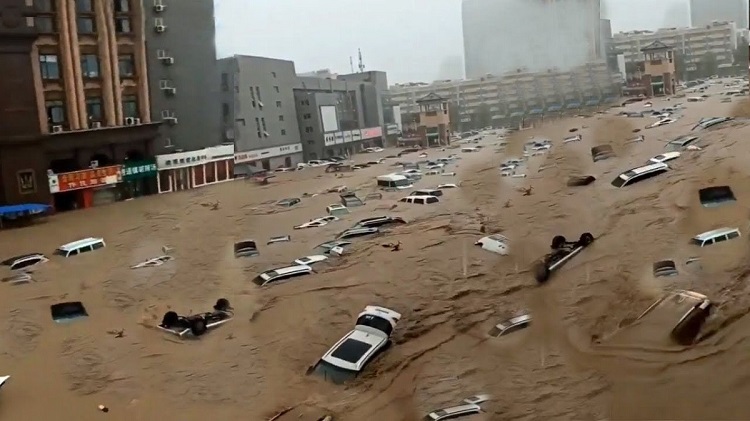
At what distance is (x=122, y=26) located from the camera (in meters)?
6.46

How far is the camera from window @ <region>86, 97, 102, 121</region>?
6.36m

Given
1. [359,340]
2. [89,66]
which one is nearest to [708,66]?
[359,340]

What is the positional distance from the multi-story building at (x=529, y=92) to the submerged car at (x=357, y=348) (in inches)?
53.3

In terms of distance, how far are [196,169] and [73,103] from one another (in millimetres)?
1199

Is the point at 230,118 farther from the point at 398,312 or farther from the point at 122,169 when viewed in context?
the point at 398,312

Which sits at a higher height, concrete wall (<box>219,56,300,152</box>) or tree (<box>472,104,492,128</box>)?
concrete wall (<box>219,56,300,152</box>)

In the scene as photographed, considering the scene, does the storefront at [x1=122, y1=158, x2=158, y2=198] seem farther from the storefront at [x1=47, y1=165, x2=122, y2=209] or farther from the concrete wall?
the concrete wall

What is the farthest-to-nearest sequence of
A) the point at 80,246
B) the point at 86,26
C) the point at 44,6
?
1. the point at 86,26
2. the point at 44,6
3. the point at 80,246

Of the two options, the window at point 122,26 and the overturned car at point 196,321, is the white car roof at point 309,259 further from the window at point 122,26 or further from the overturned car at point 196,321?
the window at point 122,26

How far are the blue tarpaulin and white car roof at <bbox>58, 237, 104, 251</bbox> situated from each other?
1.01 metres

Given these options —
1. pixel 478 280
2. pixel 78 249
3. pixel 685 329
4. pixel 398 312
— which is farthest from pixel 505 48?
pixel 78 249

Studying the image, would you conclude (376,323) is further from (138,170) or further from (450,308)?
(138,170)

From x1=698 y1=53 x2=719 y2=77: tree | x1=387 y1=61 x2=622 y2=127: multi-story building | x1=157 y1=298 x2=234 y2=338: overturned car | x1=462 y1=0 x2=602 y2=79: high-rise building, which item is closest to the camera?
x1=157 y1=298 x2=234 y2=338: overturned car

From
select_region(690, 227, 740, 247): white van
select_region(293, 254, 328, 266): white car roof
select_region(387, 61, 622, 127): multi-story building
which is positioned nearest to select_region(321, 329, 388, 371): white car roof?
select_region(293, 254, 328, 266): white car roof
